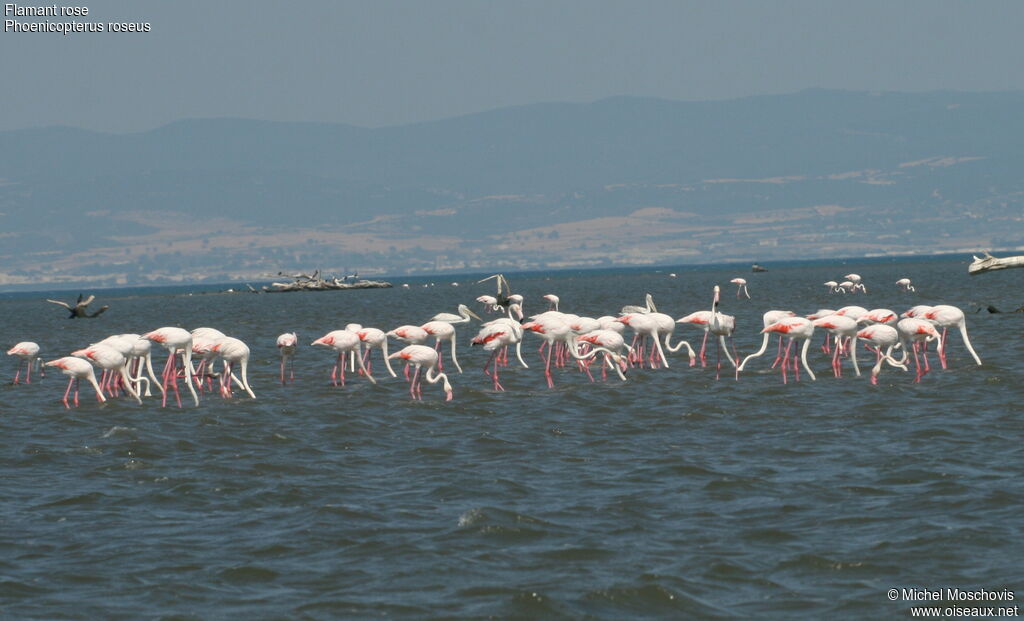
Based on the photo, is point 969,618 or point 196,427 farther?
point 196,427

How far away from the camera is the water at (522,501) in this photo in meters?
10.3

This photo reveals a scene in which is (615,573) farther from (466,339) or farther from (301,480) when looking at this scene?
(466,339)

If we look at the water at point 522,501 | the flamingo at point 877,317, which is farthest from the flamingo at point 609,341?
the flamingo at point 877,317

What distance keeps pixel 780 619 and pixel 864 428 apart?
8.03m

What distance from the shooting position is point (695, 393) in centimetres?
2148

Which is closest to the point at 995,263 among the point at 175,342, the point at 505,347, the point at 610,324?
the point at 610,324

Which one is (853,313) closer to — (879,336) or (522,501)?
(879,336)

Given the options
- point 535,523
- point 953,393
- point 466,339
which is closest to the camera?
point 535,523

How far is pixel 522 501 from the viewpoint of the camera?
1324 centimetres

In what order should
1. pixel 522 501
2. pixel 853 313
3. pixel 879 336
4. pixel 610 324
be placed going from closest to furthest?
pixel 522 501
pixel 879 336
pixel 853 313
pixel 610 324

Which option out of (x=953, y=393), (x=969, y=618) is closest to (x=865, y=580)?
(x=969, y=618)

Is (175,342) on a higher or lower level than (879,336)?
higher

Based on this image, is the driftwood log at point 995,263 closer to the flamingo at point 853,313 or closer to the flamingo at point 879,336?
the flamingo at point 853,313

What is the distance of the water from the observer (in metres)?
10.3
